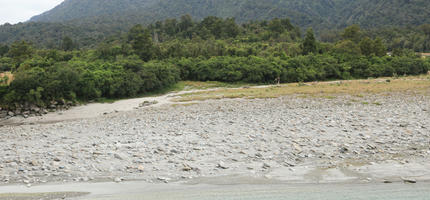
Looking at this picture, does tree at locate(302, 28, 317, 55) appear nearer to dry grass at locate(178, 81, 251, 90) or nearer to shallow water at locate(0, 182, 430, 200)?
dry grass at locate(178, 81, 251, 90)

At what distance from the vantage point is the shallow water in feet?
25.3

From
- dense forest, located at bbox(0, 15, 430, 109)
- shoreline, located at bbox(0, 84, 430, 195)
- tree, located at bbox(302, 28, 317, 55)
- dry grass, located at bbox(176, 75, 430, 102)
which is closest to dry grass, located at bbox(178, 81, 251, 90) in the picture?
dense forest, located at bbox(0, 15, 430, 109)

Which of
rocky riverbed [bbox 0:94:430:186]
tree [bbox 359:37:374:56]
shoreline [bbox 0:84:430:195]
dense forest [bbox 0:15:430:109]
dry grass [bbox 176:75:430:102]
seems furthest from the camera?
tree [bbox 359:37:374:56]

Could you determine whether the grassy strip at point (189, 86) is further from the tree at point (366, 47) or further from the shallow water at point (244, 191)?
the shallow water at point (244, 191)

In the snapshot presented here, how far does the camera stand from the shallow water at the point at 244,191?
770 cm

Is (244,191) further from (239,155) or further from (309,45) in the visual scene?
(309,45)

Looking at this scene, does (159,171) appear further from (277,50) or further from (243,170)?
(277,50)

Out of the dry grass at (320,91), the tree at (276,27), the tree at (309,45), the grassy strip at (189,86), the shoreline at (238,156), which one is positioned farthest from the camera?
the tree at (276,27)

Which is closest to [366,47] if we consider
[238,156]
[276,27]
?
[276,27]

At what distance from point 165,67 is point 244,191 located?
143ft

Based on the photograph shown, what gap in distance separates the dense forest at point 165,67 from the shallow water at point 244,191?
31.3 m

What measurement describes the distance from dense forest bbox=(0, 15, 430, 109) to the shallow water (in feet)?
103

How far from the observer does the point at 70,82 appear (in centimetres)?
3875

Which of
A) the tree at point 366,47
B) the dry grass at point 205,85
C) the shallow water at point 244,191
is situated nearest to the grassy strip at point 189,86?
the dry grass at point 205,85
